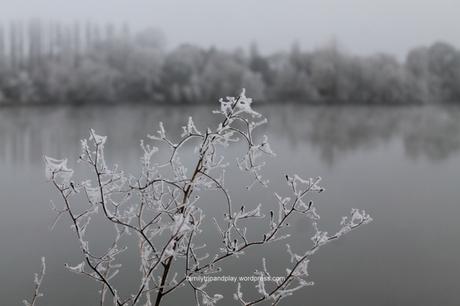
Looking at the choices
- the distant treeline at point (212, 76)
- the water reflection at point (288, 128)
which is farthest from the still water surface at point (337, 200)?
the distant treeline at point (212, 76)

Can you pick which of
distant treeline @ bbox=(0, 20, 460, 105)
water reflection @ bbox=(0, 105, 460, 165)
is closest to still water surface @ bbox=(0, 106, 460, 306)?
water reflection @ bbox=(0, 105, 460, 165)

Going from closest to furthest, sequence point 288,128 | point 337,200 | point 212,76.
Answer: point 337,200 < point 288,128 < point 212,76

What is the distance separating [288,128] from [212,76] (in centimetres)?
447

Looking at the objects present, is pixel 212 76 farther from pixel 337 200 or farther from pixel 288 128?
pixel 337 200

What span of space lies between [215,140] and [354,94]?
1476 centimetres

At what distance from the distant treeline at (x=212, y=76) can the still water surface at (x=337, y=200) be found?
250 cm

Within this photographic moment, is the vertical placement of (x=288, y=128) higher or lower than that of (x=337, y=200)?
higher

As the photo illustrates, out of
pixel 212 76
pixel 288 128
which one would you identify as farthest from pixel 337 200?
pixel 212 76

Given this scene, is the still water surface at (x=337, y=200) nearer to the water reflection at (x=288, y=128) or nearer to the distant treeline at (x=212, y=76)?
the water reflection at (x=288, y=128)

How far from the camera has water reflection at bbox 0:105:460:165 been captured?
8.20 metres

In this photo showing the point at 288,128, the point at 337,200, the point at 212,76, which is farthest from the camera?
the point at 212,76

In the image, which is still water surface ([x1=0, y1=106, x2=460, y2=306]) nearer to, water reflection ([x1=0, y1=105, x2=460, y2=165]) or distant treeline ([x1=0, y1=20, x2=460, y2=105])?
water reflection ([x1=0, y1=105, x2=460, y2=165])

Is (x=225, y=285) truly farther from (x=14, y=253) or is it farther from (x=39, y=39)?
(x=39, y=39)

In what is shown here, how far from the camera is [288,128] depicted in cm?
1062
